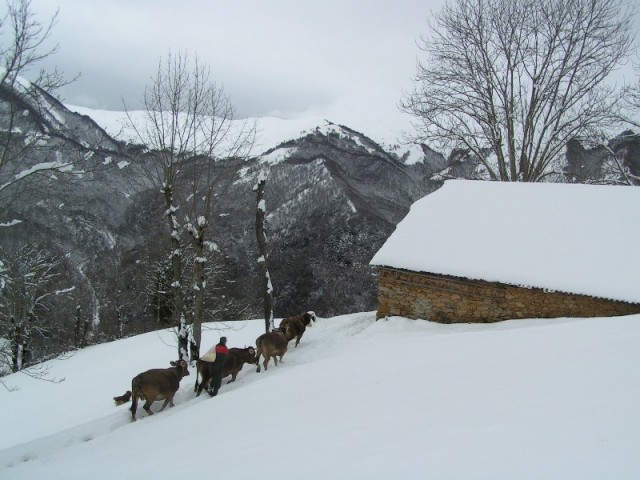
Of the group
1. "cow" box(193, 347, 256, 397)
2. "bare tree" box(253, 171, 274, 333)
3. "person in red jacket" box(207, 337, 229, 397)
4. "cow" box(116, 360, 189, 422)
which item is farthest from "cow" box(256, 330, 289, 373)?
"bare tree" box(253, 171, 274, 333)

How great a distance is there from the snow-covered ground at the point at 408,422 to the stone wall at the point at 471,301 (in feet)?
2.45

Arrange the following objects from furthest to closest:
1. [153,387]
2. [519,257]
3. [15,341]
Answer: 1. [15,341]
2. [519,257]
3. [153,387]

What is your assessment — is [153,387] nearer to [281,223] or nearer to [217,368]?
[217,368]

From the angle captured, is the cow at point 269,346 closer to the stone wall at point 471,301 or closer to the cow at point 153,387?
the cow at point 153,387

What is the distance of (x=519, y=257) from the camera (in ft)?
34.0

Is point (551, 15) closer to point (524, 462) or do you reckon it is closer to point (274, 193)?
point (524, 462)

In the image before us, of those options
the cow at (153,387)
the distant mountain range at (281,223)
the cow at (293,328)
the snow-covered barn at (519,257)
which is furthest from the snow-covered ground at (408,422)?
the distant mountain range at (281,223)

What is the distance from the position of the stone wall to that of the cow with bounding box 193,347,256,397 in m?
4.11

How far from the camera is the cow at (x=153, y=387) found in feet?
25.2

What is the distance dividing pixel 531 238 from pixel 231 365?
851 cm

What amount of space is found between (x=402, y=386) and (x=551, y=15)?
57.4 feet

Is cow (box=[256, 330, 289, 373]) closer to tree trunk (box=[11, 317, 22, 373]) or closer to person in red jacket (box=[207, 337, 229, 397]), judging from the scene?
person in red jacket (box=[207, 337, 229, 397])

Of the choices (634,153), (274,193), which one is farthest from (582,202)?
(274,193)

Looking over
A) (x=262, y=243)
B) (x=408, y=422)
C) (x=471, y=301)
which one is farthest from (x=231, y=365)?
(x=471, y=301)
